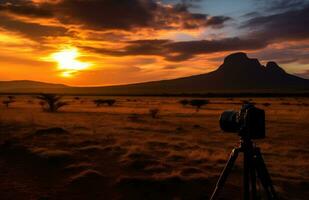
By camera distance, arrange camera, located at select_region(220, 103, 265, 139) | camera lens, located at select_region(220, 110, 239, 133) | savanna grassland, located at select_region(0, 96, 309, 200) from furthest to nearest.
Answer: savanna grassland, located at select_region(0, 96, 309, 200), camera lens, located at select_region(220, 110, 239, 133), camera, located at select_region(220, 103, 265, 139)

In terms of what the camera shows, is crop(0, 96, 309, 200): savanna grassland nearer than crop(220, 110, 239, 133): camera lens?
No

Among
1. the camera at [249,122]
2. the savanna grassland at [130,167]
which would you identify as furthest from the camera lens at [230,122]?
the savanna grassland at [130,167]

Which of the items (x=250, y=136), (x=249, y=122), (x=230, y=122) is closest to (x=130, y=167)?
(x=230, y=122)

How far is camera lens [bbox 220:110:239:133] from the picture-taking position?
6.06 metres

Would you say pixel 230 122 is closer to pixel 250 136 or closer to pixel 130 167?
pixel 250 136

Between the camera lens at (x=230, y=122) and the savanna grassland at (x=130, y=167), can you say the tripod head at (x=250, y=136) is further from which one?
the savanna grassland at (x=130, y=167)

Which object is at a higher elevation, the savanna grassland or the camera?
the camera

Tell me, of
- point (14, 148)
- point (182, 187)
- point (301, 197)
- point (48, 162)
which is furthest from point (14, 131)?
point (301, 197)

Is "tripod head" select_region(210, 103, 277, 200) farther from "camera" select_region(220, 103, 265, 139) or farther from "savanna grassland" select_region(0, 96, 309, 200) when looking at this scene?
"savanna grassland" select_region(0, 96, 309, 200)

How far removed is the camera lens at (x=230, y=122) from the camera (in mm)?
6062

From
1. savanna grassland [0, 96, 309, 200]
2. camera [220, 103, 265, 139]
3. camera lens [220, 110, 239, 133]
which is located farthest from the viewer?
savanna grassland [0, 96, 309, 200]

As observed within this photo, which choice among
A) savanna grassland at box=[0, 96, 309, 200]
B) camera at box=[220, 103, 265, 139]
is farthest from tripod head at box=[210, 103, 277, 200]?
savanna grassland at box=[0, 96, 309, 200]

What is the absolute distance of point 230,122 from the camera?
6125mm

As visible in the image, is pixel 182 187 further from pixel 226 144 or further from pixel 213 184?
pixel 226 144
